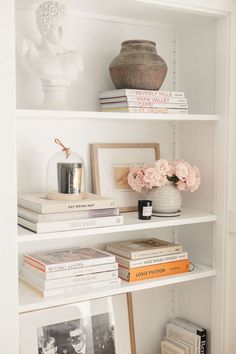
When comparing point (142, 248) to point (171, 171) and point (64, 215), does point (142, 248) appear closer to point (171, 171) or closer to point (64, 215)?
point (171, 171)

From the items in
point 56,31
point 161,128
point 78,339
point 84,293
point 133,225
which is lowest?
point 78,339

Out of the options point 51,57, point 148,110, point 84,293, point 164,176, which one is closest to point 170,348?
point 84,293

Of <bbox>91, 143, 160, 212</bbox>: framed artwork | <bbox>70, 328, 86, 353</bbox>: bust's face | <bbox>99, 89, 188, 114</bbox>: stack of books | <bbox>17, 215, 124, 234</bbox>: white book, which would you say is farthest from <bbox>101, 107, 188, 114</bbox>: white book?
<bbox>70, 328, 86, 353</bbox>: bust's face

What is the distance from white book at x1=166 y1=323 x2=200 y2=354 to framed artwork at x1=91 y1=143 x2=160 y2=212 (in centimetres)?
61

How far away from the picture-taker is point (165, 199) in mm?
2146

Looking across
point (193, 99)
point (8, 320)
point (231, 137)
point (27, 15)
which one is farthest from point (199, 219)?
point (27, 15)

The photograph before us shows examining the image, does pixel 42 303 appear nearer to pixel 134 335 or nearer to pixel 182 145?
pixel 134 335

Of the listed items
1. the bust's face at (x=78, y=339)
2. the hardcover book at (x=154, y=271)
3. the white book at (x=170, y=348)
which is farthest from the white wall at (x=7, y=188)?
the white book at (x=170, y=348)

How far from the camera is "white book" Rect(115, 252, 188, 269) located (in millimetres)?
2039

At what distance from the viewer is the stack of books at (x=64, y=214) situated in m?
1.78

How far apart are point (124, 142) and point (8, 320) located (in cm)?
94

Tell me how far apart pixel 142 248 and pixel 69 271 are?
0.40 meters

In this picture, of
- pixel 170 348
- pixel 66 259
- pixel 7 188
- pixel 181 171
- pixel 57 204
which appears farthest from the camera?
pixel 170 348

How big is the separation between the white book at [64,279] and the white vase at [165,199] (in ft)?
1.15
